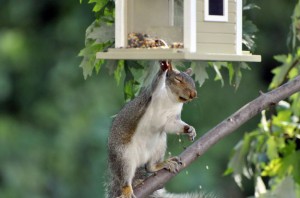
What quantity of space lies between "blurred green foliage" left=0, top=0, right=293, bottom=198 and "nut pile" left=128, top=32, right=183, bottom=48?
385 centimetres

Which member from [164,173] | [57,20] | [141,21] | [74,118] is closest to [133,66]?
[141,21]

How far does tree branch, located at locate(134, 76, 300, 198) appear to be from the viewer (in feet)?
9.00

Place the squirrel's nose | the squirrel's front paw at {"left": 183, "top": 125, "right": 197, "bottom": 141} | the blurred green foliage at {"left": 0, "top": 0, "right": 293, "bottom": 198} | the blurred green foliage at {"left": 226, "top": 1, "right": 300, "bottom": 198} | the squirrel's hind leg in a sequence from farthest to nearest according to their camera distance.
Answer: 1. the blurred green foliage at {"left": 0, "top": 0, "right": 293, "bottom": 198}
2. the blurred green foliage at {"left": 226, "top": 1, "right": 300, "bottom": 198}
3. the squirrel's hind leg
4. the squirrel's front paw at {"left": 183, "top": 125, "right": 197, "bottom": 141}
5. the squirrel's nose

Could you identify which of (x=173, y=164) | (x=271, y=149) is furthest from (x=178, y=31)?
(x=271, y=149)

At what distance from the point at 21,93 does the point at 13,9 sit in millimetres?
559

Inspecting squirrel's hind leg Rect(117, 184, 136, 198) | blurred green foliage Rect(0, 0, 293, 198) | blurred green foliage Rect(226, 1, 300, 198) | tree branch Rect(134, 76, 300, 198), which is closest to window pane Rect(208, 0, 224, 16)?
tree branch Rect(134, 76, 300, 198)

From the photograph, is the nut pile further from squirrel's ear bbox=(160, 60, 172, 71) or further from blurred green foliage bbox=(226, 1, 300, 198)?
blurred green foliage bbox=(226, 1, 300, 198)

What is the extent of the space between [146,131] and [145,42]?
0.22 meters

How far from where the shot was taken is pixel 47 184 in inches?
279

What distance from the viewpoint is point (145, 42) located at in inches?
110

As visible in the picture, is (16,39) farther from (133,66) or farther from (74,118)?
(133,66)

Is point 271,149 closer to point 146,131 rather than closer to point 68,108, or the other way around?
point 146,131

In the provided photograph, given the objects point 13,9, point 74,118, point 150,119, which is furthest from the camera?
point 13,9

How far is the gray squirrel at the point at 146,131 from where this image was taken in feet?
9.04
